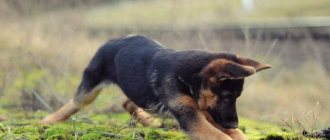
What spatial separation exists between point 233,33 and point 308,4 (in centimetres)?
628

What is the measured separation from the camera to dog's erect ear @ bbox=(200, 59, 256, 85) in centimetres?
534

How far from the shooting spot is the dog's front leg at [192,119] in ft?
18.5

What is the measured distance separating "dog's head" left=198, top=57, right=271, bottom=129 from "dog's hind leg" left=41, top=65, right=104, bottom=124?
2035mm

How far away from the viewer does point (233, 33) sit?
1683 cm

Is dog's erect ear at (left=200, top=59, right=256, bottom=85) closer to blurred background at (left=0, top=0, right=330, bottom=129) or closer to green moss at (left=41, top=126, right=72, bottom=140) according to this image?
green moss at (left=41, top=126, right=72, bottom=140)

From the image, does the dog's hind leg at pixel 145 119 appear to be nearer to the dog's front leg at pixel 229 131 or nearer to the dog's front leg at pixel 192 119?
the dog's front leg at pixel 192 119

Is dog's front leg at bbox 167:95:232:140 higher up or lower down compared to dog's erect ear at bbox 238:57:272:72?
lower down

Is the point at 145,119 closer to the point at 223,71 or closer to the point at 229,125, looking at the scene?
the point at 229,125

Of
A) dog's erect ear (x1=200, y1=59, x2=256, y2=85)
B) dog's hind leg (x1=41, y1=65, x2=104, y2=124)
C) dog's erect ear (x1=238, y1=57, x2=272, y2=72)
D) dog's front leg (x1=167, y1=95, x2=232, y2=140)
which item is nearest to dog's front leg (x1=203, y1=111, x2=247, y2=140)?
dog's front leg (x1=167, y1=95, x2=232, y2=140)

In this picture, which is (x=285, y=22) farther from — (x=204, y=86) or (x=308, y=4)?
(x=204, y=86)

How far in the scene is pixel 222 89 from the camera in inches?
225

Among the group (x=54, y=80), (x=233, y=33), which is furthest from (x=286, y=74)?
(x=54, y=80)

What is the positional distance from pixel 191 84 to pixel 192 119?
0.35 m

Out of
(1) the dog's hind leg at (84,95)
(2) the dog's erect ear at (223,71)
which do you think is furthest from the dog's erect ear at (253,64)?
(1) the dog's hind leg at (84,95)
